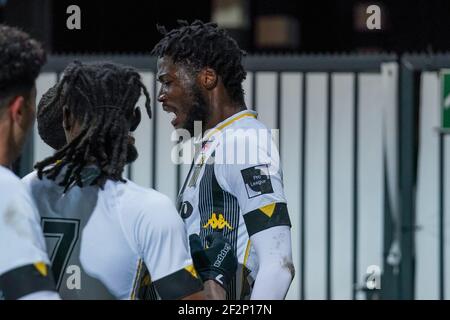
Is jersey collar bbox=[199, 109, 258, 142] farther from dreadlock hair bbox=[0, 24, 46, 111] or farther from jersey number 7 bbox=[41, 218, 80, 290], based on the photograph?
dreadlock hair bbox=[0, 24, 46, 111]

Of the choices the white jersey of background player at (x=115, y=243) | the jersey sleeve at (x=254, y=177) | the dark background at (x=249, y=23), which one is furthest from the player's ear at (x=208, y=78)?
the dark background at (x=249, y=23)

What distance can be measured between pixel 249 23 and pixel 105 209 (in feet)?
30.6

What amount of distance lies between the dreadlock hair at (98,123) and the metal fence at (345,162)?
3392 millimetres

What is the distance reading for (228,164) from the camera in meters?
3.55

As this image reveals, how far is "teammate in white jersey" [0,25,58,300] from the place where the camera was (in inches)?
98.3

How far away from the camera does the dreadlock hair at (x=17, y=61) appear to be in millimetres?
2615

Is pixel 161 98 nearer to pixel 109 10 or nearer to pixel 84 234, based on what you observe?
pixel 84 234

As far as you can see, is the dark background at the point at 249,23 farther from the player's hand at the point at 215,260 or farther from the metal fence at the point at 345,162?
the player's hand at the point at 215,260

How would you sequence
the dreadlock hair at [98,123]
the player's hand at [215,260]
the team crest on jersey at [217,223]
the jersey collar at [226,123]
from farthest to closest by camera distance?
the jersey collar at [226,123], the team crest on jersey at [217,223], the player's hand at [215,260], the dreadlock hair at [98,123]

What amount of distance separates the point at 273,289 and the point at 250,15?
8.99 m

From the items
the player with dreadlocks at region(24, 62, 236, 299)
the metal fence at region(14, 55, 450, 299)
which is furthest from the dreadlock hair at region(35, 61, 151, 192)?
the metal fence at region(14, 55, 450, 299)

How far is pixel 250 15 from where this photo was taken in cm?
1207

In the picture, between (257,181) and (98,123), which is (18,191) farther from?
(257,181)

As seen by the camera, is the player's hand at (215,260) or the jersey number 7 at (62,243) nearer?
the jersey number 7 at (62,243)
